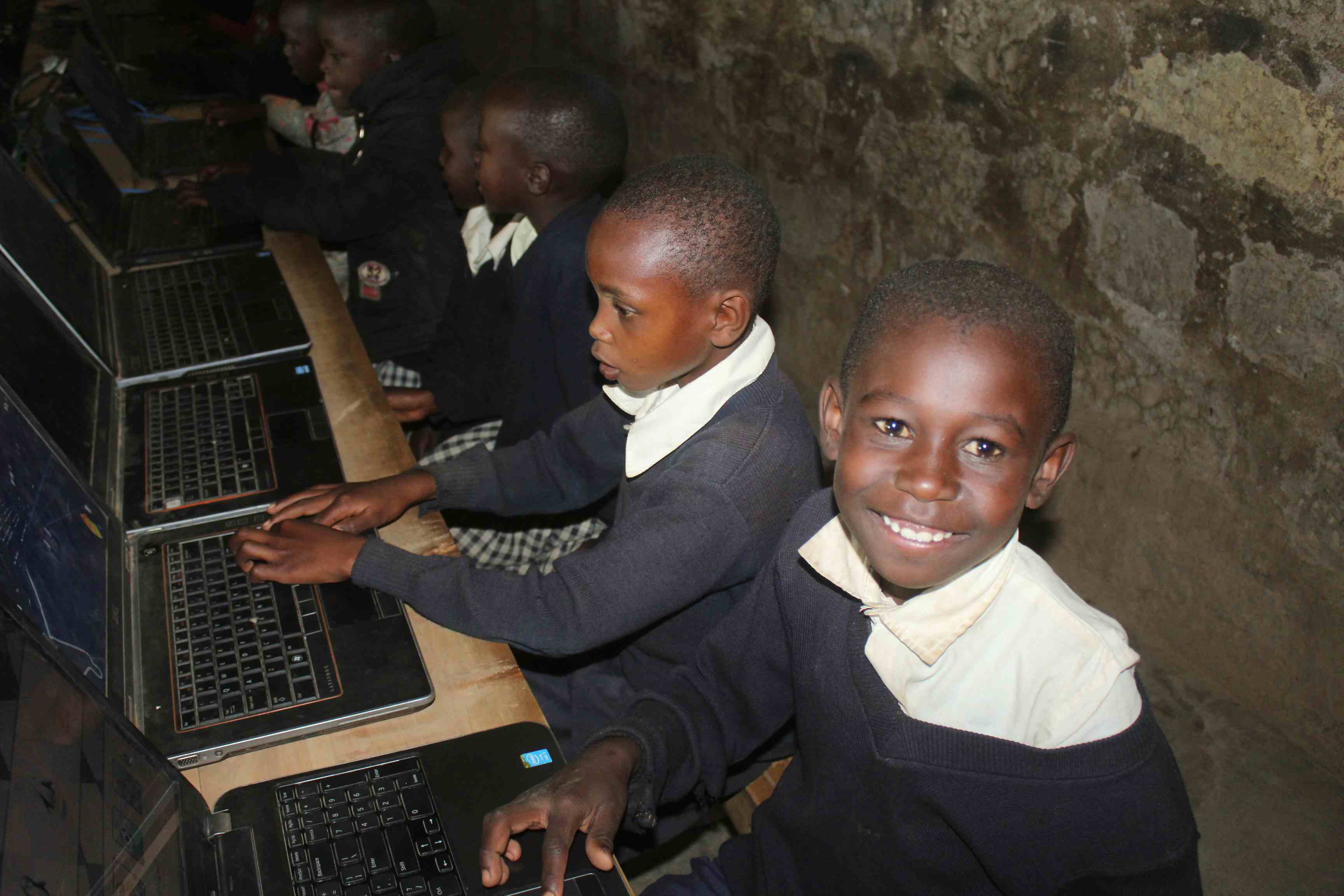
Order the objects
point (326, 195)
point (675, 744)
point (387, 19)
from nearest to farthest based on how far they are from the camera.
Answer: point (675, 744), point (326, 195), point (387, 19)

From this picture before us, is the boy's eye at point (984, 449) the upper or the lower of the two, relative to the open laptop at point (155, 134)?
upper

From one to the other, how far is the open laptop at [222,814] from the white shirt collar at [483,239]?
4.52ft

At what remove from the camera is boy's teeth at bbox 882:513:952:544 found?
0.96 m

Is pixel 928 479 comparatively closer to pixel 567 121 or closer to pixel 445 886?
pixel 445 886

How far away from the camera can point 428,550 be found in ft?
4.78

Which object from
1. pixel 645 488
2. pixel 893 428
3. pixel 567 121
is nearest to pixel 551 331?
pixel 567 121

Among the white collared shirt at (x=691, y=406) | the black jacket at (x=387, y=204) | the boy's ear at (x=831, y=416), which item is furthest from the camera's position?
the black jacket at (x=387, y=204)

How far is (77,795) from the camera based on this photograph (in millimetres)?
768

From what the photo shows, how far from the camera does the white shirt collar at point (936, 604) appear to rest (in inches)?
37.4

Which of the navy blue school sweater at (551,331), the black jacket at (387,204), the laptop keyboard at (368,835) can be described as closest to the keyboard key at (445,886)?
the laptop keyboard at (368,835)

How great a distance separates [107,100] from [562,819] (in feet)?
9.26

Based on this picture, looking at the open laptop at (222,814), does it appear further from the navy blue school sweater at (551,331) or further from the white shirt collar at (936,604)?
the navy blue school sweater at (551,331)

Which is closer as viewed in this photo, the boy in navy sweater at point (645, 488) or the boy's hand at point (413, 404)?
the boy in navy sweater at point (645, 488)

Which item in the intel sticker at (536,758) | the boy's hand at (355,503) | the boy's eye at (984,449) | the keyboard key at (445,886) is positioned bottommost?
the boy's hand at (355,503)
